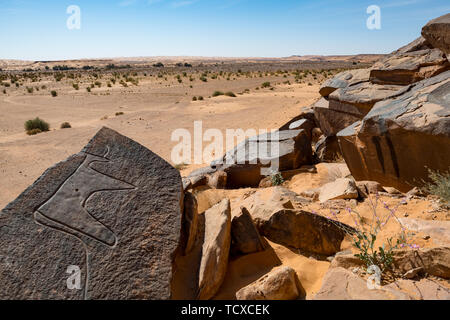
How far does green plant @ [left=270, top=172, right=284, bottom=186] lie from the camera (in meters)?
6.30

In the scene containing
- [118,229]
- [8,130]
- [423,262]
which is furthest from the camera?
[8,130]

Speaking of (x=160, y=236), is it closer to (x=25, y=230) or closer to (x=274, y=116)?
(x=25, y=230)

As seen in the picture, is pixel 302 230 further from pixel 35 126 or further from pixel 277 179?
pixel 35 126

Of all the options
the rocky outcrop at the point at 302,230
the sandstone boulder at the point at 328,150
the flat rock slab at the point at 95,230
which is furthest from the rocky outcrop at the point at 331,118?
the flat rock slab at the point at 95,230

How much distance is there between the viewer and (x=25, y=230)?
8.82 ft

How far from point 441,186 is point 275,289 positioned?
2.52 m

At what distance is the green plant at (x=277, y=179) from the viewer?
6.30m

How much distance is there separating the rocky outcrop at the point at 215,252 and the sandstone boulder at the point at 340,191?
176 cm

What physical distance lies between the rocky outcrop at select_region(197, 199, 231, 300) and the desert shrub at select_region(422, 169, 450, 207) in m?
2.48

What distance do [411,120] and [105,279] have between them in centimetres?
417

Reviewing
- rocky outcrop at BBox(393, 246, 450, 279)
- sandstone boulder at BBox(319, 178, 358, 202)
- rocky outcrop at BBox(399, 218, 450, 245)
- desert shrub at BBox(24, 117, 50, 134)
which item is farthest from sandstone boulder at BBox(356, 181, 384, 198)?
desert shrub at BBox(24, 117, 50, 134)

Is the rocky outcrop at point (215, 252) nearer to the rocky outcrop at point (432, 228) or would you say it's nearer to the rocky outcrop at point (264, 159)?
the rocky outcrop at point (432, 228)

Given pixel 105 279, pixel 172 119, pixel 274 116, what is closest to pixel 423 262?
pixel 105 279

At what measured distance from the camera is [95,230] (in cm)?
276
